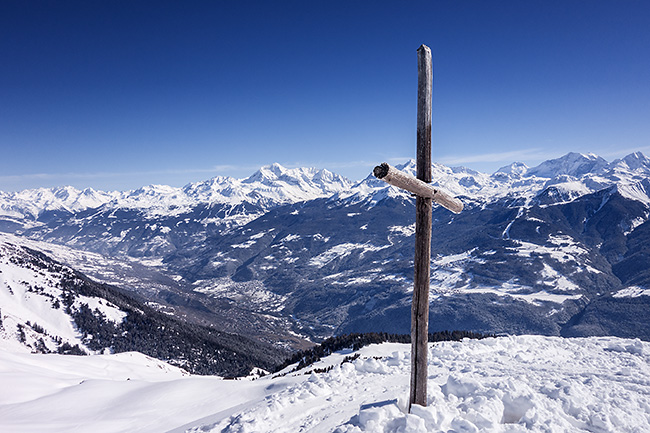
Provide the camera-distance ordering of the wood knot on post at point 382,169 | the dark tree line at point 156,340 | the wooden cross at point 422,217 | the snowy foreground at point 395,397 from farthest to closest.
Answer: the dark tree line at point 156,340 → the snowy foreground at point 395,397 → the wooden cross at point 422,217 → the wood knot on post at point 382,169

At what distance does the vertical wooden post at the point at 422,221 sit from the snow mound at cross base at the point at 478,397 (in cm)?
136

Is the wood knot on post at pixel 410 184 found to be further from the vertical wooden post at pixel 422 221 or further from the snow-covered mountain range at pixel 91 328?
the snow-covered mountain range at pixel 91 328

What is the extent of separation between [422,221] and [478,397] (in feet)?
19.3

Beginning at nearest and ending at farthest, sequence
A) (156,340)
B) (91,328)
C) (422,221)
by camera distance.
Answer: (422,221)
(91,328)
(156,340)

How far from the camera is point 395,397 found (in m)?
12.0

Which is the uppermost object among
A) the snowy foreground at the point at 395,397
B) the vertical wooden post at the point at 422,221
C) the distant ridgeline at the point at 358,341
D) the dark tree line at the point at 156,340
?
the vertical wooden post at the point at 422,221

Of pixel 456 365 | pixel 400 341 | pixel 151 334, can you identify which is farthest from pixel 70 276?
pixel 456 365

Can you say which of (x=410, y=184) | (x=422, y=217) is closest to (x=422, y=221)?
(x=422, y=217)

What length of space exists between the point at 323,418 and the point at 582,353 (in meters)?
19.1

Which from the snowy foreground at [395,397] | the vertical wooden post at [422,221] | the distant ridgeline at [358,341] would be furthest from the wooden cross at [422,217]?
the distant ridgeline at [358,341]

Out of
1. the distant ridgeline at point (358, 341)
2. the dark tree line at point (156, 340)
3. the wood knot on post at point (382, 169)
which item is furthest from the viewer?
the dark tree line at point (156, 340)

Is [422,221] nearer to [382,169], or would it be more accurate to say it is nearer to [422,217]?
[422,217]

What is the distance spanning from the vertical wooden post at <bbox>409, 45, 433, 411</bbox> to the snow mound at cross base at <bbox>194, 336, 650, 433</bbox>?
1.36m

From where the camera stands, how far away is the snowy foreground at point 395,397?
9.45m
